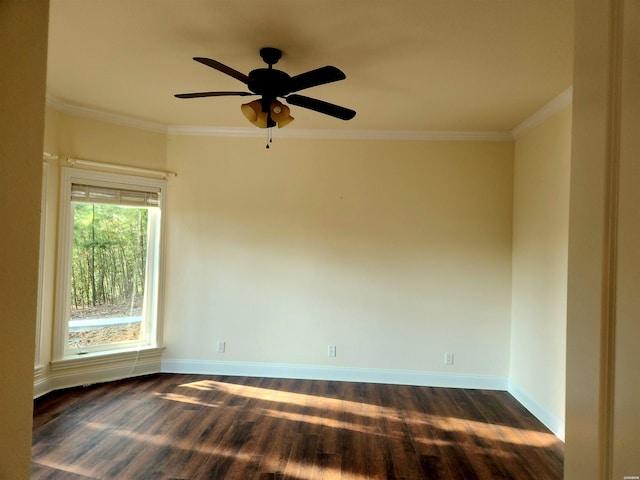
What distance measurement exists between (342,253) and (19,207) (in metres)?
3.51

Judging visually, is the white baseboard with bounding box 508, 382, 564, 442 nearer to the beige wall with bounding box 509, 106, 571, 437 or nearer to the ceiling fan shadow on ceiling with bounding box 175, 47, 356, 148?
the beige wall with bounding box 509, 106, 571, 437

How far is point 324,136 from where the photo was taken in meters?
4.05

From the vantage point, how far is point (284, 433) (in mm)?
2852

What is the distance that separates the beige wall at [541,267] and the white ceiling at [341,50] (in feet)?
1.43

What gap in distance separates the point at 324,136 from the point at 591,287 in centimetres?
367

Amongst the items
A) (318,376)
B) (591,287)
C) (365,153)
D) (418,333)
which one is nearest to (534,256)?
(418,333)

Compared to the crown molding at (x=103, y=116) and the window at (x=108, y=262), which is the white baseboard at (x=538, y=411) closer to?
the window at (x=108, y=262)

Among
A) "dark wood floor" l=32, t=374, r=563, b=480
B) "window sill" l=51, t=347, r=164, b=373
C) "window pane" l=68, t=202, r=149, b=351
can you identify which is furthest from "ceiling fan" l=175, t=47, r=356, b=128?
"window sill" l=51, t=347, r=164, b=373

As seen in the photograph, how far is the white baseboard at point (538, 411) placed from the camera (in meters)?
2.91

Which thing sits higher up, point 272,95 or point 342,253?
point 272,95

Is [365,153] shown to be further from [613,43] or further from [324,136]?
[613,43]

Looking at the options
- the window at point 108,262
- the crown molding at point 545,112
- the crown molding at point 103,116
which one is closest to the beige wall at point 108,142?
the crown molding at point 103,116

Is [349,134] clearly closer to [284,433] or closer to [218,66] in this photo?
[218,66]

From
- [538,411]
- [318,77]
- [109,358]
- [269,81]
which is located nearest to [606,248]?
[318,77]
